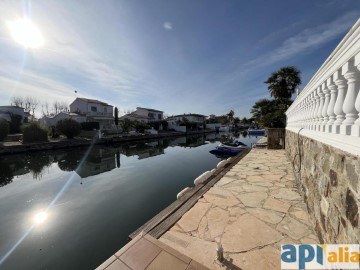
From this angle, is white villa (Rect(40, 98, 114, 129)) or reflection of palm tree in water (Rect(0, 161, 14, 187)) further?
white villa (Rect(40, 98, 114, 129))

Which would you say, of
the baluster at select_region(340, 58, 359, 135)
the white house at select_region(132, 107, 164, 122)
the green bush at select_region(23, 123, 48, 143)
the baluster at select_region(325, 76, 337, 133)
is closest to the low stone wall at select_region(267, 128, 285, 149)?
the baluster at select_region(325, 76, 337, 133)

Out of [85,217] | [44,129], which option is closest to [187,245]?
[85,217]

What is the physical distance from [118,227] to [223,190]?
353cm

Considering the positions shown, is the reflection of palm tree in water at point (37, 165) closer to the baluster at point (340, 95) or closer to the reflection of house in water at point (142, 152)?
the reflection of house in water at point (142, 152)

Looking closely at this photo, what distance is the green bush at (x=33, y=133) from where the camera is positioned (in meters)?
20.8

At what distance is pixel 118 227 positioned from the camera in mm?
5410

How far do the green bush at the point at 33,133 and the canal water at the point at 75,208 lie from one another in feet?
31.0

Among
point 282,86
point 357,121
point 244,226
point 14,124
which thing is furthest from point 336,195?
point 14,124

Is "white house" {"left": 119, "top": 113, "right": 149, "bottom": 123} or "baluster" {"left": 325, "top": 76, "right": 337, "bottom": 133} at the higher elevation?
"white house" {"left": 119, "top": 113, "right": 149, "bottom": 123}

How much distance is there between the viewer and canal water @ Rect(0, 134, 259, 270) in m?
4.33

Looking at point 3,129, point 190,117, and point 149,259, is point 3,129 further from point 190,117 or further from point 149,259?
point 190,117

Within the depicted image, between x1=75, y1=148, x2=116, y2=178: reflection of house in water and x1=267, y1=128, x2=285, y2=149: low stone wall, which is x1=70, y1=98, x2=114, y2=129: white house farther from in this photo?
x1=267, y1=128, x2=285, y2=149: low stone wall
